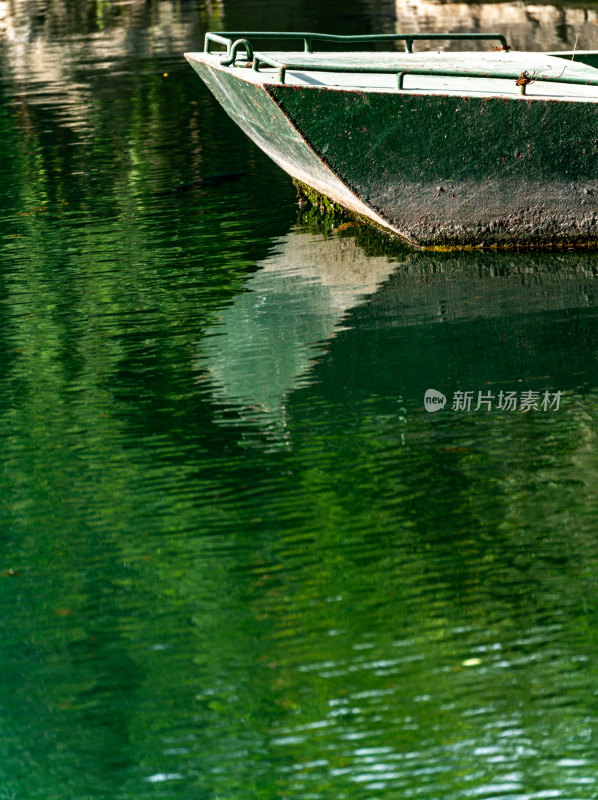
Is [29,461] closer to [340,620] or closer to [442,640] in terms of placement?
[340,620]

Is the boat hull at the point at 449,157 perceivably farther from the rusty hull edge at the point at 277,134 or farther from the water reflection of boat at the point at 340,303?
the water reflection of boat at the point at 340,303

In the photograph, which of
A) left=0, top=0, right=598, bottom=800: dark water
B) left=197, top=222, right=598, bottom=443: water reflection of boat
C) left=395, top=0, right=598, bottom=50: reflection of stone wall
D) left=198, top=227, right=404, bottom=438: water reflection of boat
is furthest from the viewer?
left=395, top=0, right=598, bottom=50: reflection of stone wall

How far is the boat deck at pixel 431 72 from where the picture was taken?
735 centimetres

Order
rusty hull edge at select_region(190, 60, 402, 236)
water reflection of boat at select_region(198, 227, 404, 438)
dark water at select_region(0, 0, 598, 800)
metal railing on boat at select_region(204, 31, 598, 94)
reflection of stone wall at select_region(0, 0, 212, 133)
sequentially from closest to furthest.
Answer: dark water at select_region(0, 0, 598, 800) < water reflection of boat at select_region(198, 227, 404, 438) < metal railing on boat at select_region(204, 31, 598, 94) < rusty hull edge at select_region(190, 60, 402, 236) < reflection of stone wall at select_region(0, 0, 212, 133)

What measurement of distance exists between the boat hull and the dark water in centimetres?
23

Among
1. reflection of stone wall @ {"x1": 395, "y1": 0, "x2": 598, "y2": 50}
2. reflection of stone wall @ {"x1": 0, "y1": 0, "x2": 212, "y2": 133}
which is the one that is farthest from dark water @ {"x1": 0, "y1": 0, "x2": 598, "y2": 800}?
reflection of stone wall @ {"x1": 395, "y1": 0, "x2": 598, "y2": 50}

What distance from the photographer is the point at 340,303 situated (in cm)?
705

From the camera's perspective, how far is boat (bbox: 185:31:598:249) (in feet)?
24.0

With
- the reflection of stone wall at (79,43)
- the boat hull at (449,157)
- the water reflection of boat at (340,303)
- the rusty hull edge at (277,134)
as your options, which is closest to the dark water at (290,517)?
the water reflection of boat at (340,303)

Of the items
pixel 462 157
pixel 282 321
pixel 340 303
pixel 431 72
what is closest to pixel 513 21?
pixel 462 157

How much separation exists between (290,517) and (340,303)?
8.46 ft

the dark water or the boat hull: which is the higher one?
the boat hull

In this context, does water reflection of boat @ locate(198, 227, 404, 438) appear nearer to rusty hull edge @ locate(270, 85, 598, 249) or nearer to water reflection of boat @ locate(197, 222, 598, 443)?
water reflection of boat @ locate(197, 222, 598, 443)

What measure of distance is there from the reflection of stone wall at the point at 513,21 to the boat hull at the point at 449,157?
9545 mm
